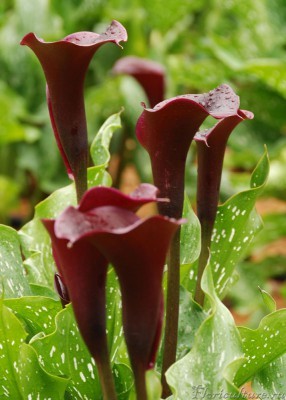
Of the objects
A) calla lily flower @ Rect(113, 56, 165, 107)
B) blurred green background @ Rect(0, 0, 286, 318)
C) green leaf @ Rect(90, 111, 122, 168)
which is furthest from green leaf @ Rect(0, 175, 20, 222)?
green leaf @ Rect(90, 111, 122, 168)

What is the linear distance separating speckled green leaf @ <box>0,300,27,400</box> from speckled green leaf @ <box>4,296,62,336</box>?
0.04 meters

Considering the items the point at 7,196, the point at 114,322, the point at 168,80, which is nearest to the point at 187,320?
the point at 114,322

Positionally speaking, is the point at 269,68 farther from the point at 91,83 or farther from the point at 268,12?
the point at 91,83

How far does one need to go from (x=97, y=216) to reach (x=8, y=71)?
2058 millimetres

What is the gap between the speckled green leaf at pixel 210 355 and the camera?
1.77ft

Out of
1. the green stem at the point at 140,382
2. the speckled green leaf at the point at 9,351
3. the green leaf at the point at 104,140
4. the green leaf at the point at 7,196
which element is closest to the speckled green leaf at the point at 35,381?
the speckled green leaf at the point at 9,351

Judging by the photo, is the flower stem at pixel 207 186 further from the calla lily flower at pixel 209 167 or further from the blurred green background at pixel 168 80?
the blurred green background at pixel 168 80

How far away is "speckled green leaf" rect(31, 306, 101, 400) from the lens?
23.0 inches

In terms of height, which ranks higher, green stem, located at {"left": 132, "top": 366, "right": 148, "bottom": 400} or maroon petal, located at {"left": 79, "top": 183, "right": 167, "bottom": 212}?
maroon petal, located at {"left": 79, "top": 183, "right": 167, "bottom": 212}

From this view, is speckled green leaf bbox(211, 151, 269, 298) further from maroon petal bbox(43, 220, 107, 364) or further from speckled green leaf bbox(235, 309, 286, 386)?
maroon petal bbox(43, 220, 107, 364)

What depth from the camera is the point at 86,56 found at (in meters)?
0.52

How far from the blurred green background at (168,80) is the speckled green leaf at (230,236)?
1199 millimetres

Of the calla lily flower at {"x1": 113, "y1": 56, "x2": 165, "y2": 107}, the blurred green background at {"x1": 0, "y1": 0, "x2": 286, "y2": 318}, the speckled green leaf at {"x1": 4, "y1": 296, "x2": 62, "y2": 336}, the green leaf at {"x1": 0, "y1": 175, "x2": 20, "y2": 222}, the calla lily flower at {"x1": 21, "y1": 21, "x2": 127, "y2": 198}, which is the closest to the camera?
the calla lily flower at {"x1": 21, "y1": 21, "x2": 127, "y2": 198}

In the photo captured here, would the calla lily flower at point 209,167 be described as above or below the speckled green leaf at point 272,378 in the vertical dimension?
above
